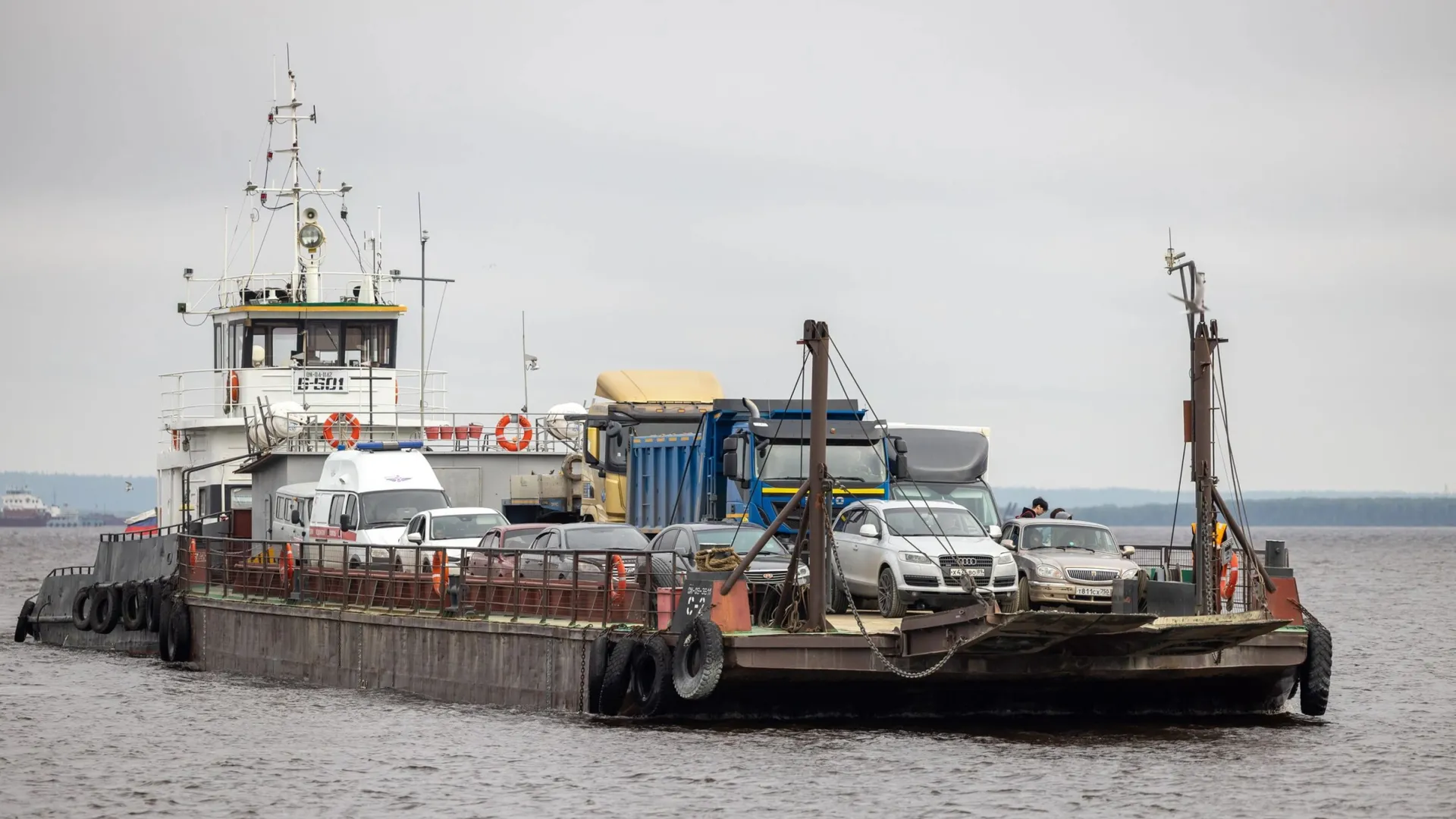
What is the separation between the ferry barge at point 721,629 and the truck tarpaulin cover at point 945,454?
3.05m

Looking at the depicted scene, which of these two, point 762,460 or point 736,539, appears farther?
point 762,460

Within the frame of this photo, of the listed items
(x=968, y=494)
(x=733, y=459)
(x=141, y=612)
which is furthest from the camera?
(x=141, y=612)

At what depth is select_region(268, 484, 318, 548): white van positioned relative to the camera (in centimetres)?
3528

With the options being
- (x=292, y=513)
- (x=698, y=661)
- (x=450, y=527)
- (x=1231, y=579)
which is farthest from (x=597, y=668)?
(x=292, y=513)

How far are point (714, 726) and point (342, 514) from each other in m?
10.9

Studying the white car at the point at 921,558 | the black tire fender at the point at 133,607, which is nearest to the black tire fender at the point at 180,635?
the black tire fender at the point at 133,607

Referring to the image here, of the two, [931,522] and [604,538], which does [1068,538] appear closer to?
[931,522]

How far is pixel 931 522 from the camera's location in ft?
86.9

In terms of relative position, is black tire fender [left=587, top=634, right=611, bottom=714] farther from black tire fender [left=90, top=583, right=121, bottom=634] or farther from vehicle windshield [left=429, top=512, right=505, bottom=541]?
black tire fender [left=90, top=583, right=121, bottom=634]

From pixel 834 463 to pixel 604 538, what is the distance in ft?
12.8

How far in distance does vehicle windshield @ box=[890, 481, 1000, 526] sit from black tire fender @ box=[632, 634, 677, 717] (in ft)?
26.7

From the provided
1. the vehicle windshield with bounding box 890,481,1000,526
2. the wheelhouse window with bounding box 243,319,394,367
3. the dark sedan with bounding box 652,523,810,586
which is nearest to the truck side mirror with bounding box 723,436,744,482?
the dark sedan with bounding box 652,523,810,586

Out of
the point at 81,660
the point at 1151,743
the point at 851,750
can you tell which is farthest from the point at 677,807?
the point at 81,660

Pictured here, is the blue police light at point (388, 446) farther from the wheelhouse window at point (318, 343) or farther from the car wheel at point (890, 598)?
the car wheel at point (890, 598)
